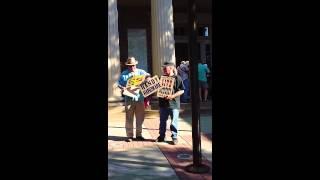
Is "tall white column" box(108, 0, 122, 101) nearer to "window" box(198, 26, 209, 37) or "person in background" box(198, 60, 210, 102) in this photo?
"person in background" box(198, 60, 210, 102)

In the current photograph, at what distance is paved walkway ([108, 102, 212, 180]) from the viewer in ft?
19.8

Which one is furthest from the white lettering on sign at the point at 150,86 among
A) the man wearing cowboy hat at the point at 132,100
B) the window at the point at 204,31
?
the window at the point at 204,31

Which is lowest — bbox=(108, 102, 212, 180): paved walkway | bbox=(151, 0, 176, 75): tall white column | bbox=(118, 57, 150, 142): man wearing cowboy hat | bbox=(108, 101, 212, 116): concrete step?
bbox=(108, 102, 212, 180): paved walkway

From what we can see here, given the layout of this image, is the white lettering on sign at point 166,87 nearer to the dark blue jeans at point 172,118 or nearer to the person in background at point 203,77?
the dark blue jeans at point 172,118

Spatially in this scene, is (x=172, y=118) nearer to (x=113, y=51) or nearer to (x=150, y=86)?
(x=150, y=86)

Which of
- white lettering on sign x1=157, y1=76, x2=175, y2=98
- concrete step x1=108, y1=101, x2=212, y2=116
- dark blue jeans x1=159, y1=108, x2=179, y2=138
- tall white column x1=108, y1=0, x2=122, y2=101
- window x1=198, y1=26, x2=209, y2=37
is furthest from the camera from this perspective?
window x1=198, y1=26, x2=209, y2=37

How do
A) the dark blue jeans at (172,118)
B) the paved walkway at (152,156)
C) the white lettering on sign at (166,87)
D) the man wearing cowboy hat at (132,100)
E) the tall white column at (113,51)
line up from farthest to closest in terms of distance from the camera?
1. the tall white column at (113,51)
2. the man wearing cowboy hat at (132,100)
3. the dark blue jeans at (172,118)
4. the white lettering on sign at (166,87)
5. the paved walkway at (152,156)

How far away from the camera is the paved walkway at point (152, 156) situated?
19.8 ft

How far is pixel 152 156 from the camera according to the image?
23.8 ft

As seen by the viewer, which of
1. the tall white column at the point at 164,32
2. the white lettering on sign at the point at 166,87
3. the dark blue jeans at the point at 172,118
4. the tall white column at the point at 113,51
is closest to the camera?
the white lettering on sign at the point at 166,87

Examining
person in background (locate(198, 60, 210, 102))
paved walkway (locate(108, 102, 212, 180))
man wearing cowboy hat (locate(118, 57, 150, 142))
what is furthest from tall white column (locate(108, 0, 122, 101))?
man wearing cowboy hat (locate(118, 57, 150, 142))

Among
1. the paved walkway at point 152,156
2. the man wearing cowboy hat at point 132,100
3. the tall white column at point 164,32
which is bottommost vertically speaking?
the paved walkway at point 152,156
